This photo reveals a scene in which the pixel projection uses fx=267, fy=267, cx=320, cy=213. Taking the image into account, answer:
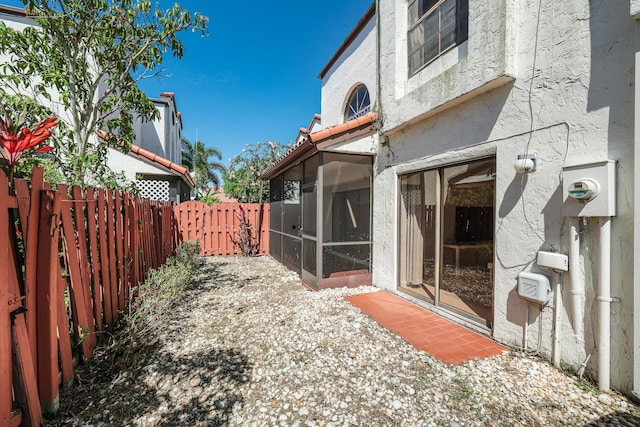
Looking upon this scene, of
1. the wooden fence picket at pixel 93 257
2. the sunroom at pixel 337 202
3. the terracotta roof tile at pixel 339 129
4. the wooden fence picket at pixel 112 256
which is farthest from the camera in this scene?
the sunroom at pixel 337 202

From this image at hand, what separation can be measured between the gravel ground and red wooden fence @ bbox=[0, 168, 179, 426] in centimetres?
40

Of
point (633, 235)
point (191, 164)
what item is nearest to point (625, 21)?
point (633, 235)

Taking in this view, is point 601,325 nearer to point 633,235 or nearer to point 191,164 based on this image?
point 633,235

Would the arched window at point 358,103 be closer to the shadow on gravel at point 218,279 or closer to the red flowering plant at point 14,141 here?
the shadow on gravel at point 218,279

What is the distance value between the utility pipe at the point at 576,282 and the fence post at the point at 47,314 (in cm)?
500

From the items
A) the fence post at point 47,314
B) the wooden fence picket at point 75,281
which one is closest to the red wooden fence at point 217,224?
the wooden fence picket at point 75,281

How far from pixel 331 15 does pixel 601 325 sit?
1108 centimetres

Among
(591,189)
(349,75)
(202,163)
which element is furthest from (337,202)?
(202,163)

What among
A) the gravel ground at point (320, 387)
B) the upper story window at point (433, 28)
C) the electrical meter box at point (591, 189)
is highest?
the upper story window at point (433, 28)

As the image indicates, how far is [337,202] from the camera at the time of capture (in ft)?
20.4

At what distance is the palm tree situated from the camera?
25.4 meters

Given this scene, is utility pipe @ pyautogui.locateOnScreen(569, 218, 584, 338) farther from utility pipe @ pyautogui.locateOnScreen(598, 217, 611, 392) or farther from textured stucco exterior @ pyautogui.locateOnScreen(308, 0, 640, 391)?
utility pipe @ pyautogui.locateOnScreen(598, 217, 611, 392)

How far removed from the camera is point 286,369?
122 inches

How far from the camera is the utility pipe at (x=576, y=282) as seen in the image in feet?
9.31
